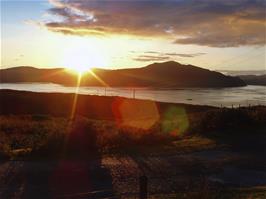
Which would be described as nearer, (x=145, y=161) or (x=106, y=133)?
(x=145, y=161)

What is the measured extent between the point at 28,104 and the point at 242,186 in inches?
2007

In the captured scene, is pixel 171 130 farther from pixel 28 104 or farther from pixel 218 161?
pixel 28 104

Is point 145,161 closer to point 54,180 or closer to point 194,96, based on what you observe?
point 54,180

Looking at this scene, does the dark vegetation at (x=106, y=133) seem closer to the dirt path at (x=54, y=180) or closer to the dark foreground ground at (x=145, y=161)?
the dark foreground ground at (x=145, y=161)

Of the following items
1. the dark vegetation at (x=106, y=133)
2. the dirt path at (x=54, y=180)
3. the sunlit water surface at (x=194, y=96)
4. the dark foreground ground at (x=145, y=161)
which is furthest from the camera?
the sunlit water surface at (x=194, y=96)

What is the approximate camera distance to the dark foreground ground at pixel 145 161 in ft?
38.5

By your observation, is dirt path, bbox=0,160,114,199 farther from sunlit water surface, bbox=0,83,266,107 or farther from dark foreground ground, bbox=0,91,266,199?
sunlit water surface, bbox=0,83,266,107

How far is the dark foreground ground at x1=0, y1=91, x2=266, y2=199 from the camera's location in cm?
1173

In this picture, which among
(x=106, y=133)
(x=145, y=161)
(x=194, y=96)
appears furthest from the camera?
(x=194, y=96)

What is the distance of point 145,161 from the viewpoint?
15234mm

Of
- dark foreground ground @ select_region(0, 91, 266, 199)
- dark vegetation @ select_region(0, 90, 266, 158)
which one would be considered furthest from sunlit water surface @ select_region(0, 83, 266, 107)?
dark foreground ground @ select_region(0, 91, 266, 199)

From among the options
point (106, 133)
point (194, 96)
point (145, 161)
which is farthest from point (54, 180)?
point (194, 96)

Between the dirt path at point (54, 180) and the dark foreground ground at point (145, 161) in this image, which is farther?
the dark foreground ground at point (145, 161)

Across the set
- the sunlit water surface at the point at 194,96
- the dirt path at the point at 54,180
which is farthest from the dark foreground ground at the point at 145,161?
the sunlit water surface at the point at 194,96
